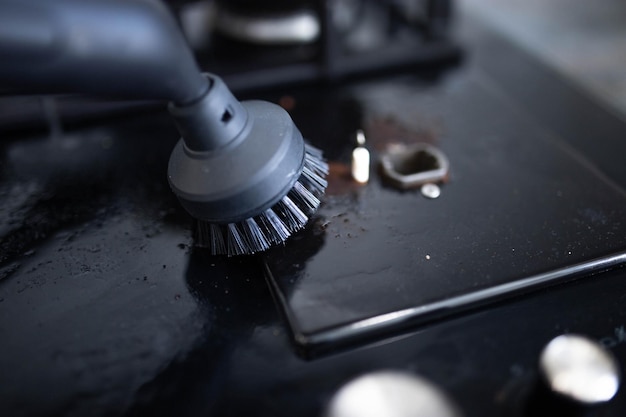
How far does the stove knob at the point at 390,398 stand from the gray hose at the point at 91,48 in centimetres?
25

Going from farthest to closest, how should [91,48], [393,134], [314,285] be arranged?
[393,134] → [314,285] → [91,48]

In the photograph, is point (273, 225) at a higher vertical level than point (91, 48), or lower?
lower

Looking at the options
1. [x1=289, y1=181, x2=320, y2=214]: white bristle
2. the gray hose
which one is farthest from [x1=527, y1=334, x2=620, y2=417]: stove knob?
the gray hose

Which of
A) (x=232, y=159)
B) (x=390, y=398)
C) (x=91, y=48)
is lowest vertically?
(x=390, y=398)

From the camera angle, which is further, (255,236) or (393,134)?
(393,134)

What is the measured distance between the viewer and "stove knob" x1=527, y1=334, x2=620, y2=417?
36 centimetres

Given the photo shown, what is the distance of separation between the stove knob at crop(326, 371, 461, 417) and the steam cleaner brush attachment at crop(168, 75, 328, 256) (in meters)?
0.15

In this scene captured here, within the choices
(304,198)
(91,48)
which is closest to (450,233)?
(304,198)

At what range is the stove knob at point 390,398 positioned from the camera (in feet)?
1.23

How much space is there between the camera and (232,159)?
0.42 metres

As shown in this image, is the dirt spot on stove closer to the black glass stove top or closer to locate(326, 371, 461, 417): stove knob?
the black glass stove top

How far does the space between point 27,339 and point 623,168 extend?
60 centimetres

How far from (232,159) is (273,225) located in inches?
3.1

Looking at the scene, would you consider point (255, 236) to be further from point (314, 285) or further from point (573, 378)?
point (573, 378)
